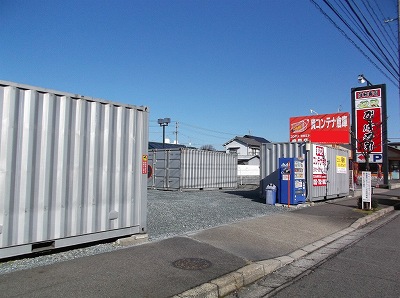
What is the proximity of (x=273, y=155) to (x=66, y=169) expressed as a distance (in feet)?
39.0

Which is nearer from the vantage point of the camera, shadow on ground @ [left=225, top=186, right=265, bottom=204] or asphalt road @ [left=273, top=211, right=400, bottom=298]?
asphalt road @ [left=273, top=211, right=400, bottom=298]

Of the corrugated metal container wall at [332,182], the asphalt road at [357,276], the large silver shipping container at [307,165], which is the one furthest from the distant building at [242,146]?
the asphalt road at [357,276]

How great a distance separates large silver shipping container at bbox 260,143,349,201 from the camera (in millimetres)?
15688

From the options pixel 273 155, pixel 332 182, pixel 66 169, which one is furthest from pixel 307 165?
pixel 66 169

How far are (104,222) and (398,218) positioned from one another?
11.8 meters

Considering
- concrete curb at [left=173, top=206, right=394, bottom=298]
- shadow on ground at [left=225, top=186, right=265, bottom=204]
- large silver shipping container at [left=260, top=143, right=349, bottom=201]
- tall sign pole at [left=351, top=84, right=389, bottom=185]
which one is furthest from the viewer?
tall sign pole at [left=351, top=84, right=389, bottom=185]

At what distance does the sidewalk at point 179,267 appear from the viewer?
4.65 metres

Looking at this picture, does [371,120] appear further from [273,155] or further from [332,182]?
[273,155]

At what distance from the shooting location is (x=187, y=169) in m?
21.7

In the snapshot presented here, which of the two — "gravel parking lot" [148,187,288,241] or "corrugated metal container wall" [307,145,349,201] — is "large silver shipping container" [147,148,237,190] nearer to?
"gravel parking lot" [148,187,288,241]

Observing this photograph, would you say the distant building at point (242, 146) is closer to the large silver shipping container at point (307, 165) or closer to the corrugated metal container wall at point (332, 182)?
the corrugated metal container wall at point (332, 182)

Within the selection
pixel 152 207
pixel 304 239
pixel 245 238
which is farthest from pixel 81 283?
pixel 152 207

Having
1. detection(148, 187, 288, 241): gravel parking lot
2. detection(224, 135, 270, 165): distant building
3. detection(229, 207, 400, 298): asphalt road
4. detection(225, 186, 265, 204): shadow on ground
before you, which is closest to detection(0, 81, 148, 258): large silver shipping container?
detection(148, 187, 288, 241): gravel parking lot

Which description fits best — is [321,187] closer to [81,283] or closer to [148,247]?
[148,247]
